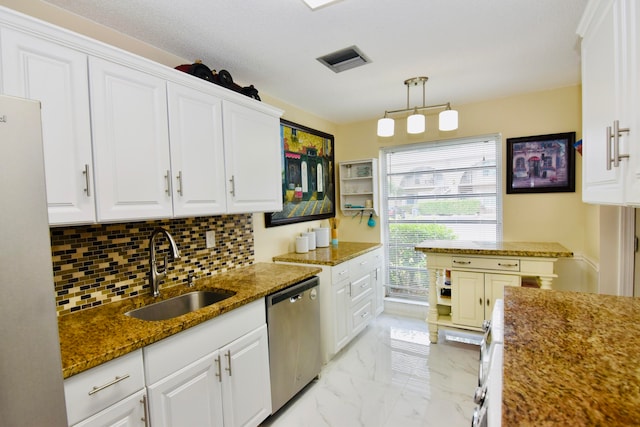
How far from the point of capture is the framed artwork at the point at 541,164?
9.61 feet

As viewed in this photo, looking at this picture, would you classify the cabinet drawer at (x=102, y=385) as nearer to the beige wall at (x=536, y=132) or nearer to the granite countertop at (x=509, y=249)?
the granite countertop at (x=509, y=249)

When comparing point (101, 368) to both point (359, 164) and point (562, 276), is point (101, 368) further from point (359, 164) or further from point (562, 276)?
point (562, 276)

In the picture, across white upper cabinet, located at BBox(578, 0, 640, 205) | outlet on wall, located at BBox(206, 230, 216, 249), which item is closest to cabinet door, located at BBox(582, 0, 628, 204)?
white upper cabinet, located at BBox(578, 0, 640, 205)

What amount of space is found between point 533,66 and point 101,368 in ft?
11.0

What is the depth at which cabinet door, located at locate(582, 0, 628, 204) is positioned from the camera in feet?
3.48

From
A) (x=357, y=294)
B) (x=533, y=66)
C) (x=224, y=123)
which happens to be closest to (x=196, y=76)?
(x=224, y=123)

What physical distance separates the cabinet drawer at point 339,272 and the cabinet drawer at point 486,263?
3.29 feet

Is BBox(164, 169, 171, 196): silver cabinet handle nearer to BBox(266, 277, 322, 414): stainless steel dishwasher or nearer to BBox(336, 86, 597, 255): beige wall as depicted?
BBox(266, 277, 322, 414): stainless steel dishwasher

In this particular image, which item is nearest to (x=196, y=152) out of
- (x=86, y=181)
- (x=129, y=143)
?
(x=129, y=143)

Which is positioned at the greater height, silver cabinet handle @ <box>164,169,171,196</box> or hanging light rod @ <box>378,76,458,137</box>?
hanging light rod @ <box>378,76,458,137</box>

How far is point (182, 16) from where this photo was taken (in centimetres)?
167

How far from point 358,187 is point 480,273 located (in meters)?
1.76

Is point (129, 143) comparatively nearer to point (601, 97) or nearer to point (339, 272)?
point (339, 272)

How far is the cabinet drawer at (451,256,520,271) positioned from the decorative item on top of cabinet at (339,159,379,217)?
1.21 m
